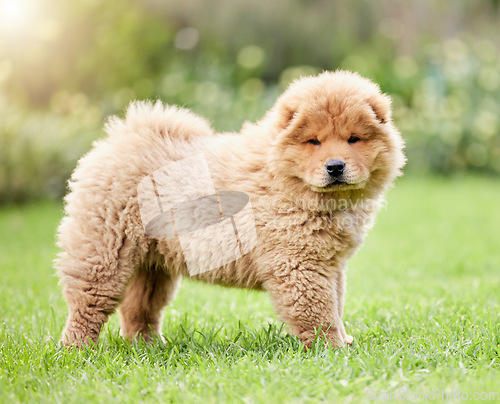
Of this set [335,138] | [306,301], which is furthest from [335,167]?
[306,301]

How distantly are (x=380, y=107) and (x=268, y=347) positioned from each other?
1493 millimetres

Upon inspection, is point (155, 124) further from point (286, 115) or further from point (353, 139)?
point (353, 139)

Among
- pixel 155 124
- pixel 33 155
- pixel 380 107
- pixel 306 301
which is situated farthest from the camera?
pixel 33 155

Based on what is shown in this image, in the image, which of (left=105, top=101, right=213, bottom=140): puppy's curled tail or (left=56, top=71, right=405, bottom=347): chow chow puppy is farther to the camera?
(left=105, top=101, right=213, bottom=140): puppy's curled tail

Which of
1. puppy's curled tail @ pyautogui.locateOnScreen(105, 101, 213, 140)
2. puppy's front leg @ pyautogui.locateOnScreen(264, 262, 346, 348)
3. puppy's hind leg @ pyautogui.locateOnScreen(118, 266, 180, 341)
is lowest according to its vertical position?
puppy's hind leg @ pyautogui.locateOnScreen(118, 266, 180, 341)

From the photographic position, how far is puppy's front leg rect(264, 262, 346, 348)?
10.3 ft

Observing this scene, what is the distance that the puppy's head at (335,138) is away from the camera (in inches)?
120

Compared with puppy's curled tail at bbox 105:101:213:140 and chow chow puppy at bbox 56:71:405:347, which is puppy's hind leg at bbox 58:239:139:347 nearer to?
chow chow puppy at bbox 56:71:405:347

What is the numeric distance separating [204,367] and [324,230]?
0.99 metres

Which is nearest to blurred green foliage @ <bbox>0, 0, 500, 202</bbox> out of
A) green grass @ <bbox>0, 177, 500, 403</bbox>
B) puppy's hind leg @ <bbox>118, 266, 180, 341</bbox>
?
green grass @ <bbox>0, 177, 500, 403</bbox>

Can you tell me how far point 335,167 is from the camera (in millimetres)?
2996

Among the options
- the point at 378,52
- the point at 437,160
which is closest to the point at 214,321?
the point at 437,160

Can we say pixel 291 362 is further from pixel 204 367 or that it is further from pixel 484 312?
pixel 484 312

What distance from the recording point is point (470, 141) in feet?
35.9
